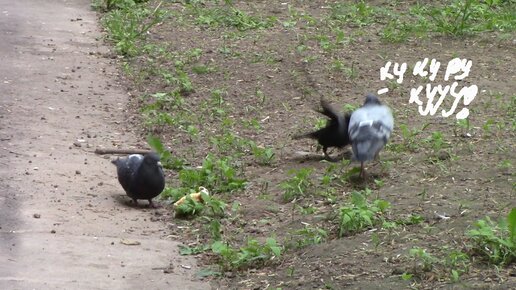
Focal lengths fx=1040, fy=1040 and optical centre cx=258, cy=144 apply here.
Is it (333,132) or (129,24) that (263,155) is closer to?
(333,132)

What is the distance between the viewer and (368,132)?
23.1 ft

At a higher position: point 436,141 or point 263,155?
point 436,141

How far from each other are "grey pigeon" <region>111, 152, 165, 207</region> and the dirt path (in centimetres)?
14

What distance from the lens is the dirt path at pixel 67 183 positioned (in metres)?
5.97

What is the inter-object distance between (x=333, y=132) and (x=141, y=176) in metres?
1.57

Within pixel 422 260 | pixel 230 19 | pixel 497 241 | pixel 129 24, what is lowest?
pixel 129 24

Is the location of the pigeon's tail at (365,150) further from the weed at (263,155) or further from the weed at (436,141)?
the weed at (263,155)

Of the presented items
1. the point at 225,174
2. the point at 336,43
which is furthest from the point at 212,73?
the point at 225,174

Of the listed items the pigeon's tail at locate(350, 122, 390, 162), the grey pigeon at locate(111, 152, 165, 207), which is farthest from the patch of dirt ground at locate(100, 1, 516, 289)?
the grey pigeon at locate(111, 152, 165, 207)

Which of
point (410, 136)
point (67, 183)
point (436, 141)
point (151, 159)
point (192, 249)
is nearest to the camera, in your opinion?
point (192, 249)

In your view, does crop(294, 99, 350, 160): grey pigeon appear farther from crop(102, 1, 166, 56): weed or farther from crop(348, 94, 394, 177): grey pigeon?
crop(102, 1, 166, 56): weed

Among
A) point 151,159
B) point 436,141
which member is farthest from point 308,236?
point 436,141

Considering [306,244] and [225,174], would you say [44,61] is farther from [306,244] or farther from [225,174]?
[306,244]

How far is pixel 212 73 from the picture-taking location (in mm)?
10719
